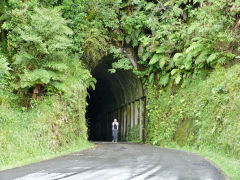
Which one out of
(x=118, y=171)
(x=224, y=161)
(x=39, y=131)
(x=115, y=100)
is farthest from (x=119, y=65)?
(x=118, y=171)

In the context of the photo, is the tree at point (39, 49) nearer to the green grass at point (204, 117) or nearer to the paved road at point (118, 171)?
the paved road at point (118, 171)

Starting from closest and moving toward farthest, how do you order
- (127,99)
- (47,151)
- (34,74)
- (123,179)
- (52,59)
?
1. (123,179)
2. (47,151)
3. (34,74)
4. (52,59)
5. (127,99)

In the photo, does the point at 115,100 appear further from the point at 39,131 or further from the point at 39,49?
the point at 39,131

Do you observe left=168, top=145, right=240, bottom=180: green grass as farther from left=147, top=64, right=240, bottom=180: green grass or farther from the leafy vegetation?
the leafy vegetation

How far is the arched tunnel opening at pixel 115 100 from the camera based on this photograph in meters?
23.4

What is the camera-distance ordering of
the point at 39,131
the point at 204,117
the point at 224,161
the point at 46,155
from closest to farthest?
the point at 224,161
the point at 46,155
the point at 39,131
the point at 204,117

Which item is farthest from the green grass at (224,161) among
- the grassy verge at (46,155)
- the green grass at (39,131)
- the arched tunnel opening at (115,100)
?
the arched tunnel opening at (115,100)

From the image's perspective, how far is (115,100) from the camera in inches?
1188

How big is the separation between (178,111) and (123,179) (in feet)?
35.5

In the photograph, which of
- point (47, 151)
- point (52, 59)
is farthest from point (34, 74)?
point (47, 151)

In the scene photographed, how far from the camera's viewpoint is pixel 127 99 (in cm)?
2645

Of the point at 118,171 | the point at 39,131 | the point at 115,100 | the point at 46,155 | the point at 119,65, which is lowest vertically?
the point at 118,171

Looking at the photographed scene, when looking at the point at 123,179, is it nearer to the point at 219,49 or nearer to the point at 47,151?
the point at 47,151

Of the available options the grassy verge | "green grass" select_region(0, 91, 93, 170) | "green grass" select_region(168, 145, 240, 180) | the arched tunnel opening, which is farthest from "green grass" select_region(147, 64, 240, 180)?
"green grass" select_region(0, 91, 93, 170)
